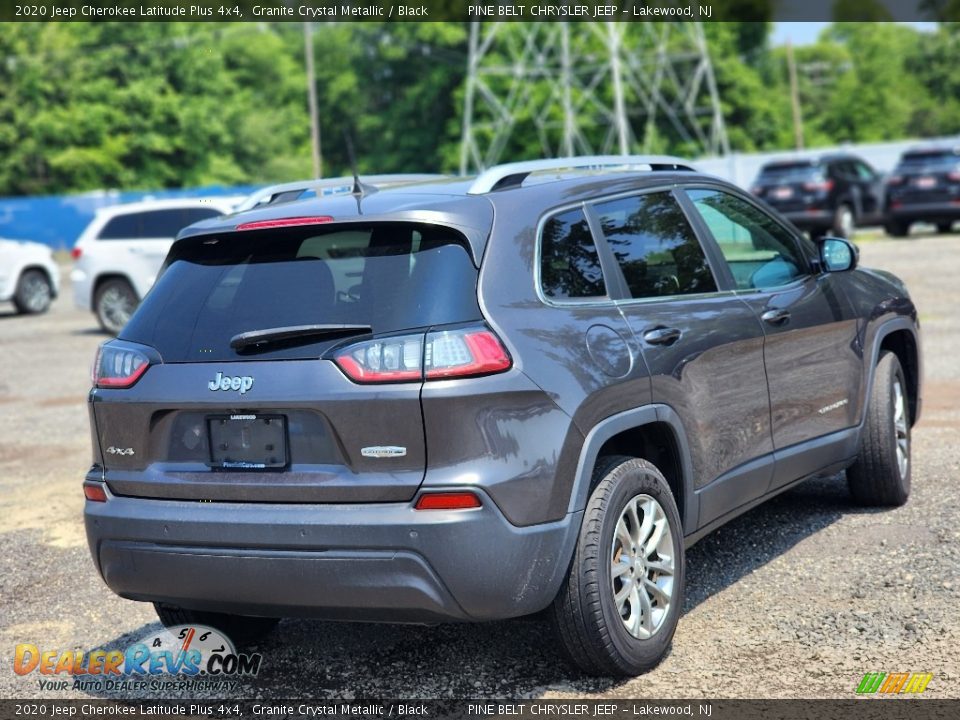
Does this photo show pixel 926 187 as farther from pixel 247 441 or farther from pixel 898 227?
pixel 247 441

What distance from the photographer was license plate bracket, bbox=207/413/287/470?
4238 millimetres

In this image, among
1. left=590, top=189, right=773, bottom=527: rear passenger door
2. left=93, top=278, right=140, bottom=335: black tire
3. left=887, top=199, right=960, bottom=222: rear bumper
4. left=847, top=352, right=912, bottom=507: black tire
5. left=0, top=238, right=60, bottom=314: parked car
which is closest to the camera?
left=590, top=189, right=773, bottom=527: rear passenger door

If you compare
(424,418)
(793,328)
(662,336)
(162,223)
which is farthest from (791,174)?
(424,418)

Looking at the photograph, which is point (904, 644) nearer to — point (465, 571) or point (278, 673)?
point (465, 571)

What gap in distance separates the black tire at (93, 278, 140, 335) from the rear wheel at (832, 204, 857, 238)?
48.1 feet

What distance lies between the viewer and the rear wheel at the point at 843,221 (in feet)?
89.2

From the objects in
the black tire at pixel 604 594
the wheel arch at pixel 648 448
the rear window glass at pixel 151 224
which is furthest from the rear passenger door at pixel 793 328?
the rear window glass at pixel 151 224

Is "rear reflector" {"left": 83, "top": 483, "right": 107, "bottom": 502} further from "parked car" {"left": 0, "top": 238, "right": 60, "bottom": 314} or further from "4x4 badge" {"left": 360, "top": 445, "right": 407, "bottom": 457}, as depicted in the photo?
"parked car" {"left": 0, "top": 238, "right": 60, "bottom": 314}

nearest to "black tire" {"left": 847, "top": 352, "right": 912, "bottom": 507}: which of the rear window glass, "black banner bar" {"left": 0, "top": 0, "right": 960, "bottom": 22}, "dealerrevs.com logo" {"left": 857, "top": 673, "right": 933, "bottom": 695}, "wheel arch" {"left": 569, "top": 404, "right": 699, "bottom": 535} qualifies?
"wheel arch" {"left": 569, "top": 404, "right": 699, "bottom": 535}

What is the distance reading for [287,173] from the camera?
232ft

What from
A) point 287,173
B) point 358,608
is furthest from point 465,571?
point 287,173

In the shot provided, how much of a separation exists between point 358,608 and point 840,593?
87.6 inches

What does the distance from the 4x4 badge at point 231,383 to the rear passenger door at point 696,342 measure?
134 cm

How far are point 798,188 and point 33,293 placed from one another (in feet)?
48.3
